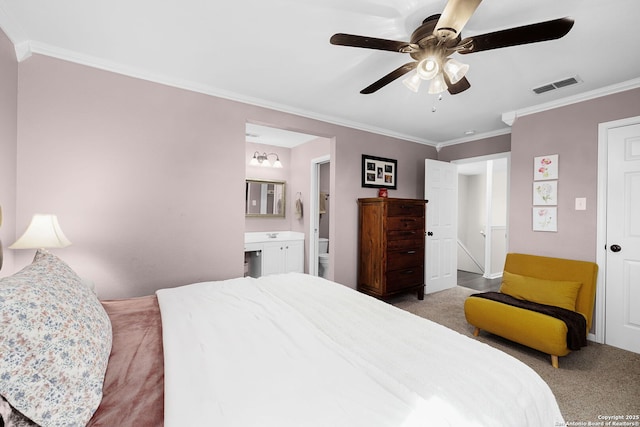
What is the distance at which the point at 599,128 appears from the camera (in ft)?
9.19

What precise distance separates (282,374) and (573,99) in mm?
3813

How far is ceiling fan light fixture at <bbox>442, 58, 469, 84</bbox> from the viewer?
1704mm

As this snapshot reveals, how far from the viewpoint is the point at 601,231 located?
9.11ft

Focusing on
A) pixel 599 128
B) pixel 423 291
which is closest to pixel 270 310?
pixel 423 291

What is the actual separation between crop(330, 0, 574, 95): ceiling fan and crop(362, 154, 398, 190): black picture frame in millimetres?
2048

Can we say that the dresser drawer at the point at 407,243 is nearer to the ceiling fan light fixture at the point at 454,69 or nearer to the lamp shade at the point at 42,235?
the ceiling fan light fixture at the point at 454,69

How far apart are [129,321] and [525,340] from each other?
2.99 metres

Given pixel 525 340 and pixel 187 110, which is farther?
pixel 187 110

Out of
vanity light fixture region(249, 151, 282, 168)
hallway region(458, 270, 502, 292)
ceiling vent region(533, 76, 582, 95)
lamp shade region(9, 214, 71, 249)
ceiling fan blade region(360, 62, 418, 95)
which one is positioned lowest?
hallway region(458, 270, 502, 292)

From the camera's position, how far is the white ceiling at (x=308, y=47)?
169cm

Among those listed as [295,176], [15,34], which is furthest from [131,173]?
[295,176]

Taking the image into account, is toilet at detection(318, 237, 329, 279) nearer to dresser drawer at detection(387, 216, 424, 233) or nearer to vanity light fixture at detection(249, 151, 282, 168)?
dresser drawer at detection(387, 216, 424, 233)

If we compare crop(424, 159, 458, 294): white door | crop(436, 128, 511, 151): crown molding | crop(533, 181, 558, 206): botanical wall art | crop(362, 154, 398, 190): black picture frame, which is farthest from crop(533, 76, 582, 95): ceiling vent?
crop(362, 154, 398, 190): black picture frame

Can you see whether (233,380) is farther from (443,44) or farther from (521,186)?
(521,186)
